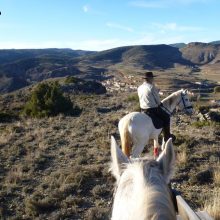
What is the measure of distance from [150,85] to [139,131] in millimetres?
1124

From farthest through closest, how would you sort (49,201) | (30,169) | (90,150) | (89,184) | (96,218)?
(90,150)
(30,169)
(89,184)
(49,201)
(96,218)

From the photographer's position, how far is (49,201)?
811 centimetres

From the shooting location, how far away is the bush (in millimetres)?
22906

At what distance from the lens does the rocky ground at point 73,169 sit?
7.89 metres

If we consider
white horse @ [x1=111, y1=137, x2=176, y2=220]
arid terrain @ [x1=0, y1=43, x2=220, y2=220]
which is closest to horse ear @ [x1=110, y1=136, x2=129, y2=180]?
white horse @ [x1=111, y1=137, x2=176, y2=220]

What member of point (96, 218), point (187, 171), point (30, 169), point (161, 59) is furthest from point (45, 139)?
point (161, 59)

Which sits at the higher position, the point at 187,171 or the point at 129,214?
the point at 129,214

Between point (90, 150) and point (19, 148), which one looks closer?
point (90, 150)

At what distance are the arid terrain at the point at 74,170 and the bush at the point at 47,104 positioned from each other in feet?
Result: 16.8

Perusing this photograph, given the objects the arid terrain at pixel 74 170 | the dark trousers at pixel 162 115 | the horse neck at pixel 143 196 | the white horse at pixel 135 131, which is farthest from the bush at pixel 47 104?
the horse neck at pixel 143 196

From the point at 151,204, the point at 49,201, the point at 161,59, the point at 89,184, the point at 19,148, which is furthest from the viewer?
the point at 161,59

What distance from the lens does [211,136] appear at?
44.9 ft

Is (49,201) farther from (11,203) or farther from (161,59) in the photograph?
(161,59)

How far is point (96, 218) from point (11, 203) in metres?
2.00
